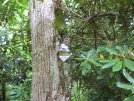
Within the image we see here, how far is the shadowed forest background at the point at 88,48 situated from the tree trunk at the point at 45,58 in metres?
0.08

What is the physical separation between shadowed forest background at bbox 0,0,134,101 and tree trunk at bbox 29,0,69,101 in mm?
84

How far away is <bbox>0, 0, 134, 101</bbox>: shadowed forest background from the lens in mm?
1341

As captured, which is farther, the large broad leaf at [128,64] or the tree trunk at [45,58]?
the tree trunk at [45,58]

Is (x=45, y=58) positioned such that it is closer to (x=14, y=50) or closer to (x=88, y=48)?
(x=88, y=48)

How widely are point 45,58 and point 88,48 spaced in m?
0.55

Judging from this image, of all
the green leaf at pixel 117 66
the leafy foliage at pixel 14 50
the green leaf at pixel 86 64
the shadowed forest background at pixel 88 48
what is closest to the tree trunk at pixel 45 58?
the shadowed forest background at pixel 88 48

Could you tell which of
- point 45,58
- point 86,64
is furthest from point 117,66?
point 45,58

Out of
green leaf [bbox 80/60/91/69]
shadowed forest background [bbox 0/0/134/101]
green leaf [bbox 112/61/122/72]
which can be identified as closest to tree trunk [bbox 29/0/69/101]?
shadowed forest background [bbox 0/0/134/101]

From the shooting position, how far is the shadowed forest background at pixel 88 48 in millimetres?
1341

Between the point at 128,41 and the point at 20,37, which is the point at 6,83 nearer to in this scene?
the point at 20,37

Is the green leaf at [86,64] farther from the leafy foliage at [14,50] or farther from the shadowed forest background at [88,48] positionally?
the leafy foliage at [14,50]

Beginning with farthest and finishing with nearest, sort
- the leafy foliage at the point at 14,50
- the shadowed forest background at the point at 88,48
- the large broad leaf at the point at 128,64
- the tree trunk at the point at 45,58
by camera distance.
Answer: the leafy foliage at the point at 14,50 < the tree trunk at the point at 45,58 < the shadowed forest background at the point at 88,48 < the large broad leaf at the point at 128,64

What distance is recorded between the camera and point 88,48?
193 cm

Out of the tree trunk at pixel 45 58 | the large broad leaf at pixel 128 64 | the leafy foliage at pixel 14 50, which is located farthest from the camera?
the leafy foliage at pixel 14 50
